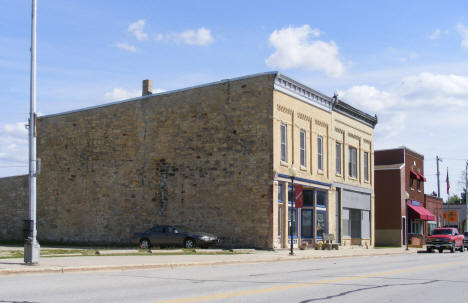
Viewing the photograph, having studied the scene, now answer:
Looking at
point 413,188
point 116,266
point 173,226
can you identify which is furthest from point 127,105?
point 413,188

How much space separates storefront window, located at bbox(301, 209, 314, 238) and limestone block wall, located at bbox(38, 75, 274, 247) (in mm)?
5350

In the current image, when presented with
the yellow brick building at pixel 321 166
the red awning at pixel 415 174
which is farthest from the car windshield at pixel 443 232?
the red awning at pixel 415 174

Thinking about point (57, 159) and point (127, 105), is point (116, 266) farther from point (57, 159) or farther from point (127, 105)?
point (57, 159)

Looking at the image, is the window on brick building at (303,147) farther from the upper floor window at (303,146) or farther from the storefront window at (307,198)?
the storefront window at (307,198)

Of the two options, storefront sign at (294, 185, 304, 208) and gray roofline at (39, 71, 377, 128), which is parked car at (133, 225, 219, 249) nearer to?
storefront sign at (294, 185, 304, 208)

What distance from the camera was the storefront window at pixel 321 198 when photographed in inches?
1487

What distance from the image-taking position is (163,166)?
3631cm

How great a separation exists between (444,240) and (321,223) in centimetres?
1014

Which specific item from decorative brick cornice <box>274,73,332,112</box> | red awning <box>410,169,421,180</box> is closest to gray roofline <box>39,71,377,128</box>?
decorative brick cornice <box>274,73,332,112</box>

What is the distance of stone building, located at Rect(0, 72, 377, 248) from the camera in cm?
3266

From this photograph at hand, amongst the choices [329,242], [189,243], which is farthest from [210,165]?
[329,242]

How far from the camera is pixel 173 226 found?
32.8m

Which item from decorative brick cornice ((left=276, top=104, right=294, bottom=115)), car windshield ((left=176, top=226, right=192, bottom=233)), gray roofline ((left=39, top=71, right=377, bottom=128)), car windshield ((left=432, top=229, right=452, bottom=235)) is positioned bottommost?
car windshield ((left=432, top=229, right=452, bottom=235))

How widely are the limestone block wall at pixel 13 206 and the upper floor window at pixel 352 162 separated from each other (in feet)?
79.9
